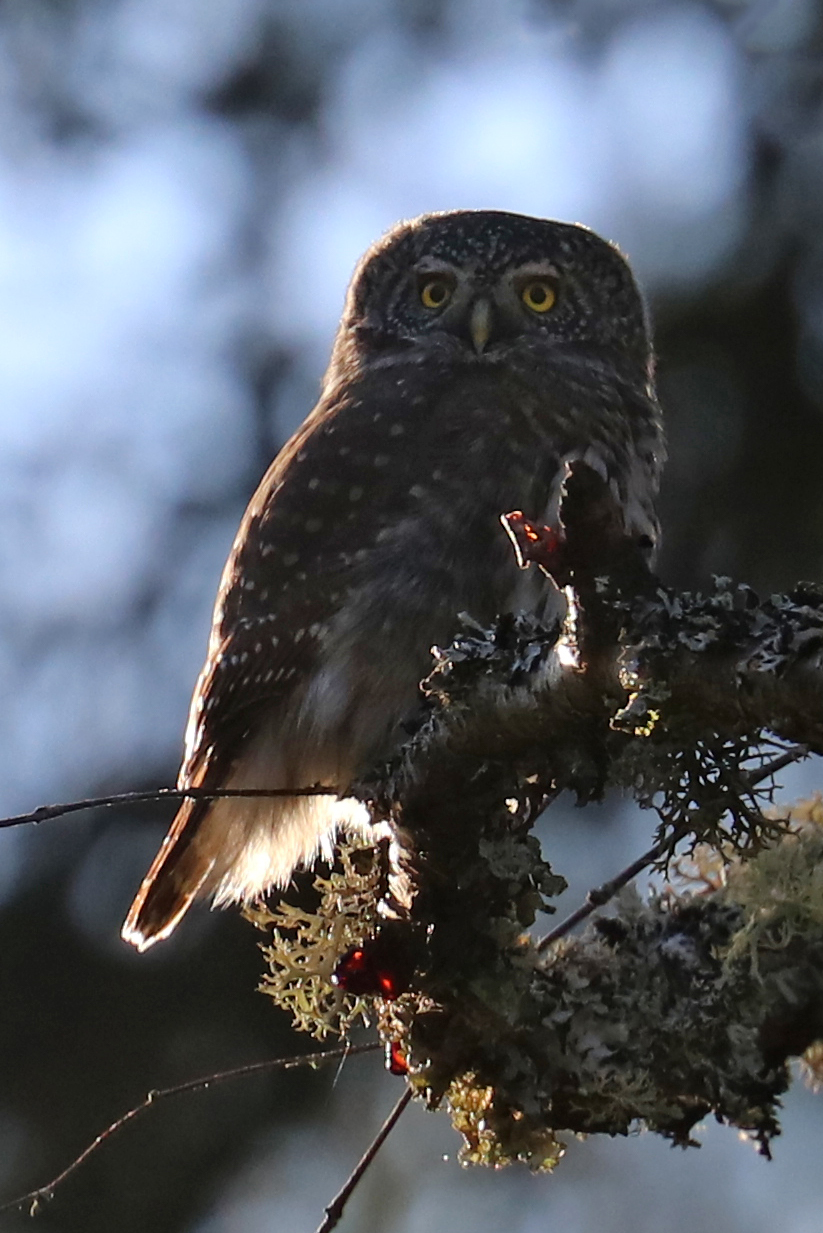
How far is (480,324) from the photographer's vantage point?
13.4ft

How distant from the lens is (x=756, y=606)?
2047 mm

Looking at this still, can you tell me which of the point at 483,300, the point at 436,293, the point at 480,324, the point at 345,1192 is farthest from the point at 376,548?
the point at 345,1192

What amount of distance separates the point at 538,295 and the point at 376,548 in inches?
46.9

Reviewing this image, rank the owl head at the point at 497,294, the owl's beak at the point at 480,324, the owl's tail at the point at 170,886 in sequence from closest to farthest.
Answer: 1. the owl's tail at the point at 170,886
2. the owl's beak at the point at 480,324
3. the owl head at the point at 497,294

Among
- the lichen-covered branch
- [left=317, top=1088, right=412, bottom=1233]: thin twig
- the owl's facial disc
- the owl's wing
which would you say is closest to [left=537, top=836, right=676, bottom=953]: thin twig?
the lichen-covered branch

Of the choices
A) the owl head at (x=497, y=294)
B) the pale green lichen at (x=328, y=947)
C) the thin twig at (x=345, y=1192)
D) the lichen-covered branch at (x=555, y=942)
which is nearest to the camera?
the lichen-covered branch at (x=555, y=942)

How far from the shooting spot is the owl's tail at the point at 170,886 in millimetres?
3729

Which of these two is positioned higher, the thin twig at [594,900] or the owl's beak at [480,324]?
the owl's beak at [480,324]

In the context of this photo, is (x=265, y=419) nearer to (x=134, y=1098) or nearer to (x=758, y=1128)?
(x=134, y=1098)

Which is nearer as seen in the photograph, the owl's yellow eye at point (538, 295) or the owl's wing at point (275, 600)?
the owl's wing at point (275, 600)

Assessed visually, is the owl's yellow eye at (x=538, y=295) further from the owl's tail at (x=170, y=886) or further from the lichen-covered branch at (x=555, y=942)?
the lichen-covered branch at (x=555, y=942)

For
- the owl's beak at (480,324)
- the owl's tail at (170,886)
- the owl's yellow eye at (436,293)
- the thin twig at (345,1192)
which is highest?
the owl's yellow eye at (436,293)

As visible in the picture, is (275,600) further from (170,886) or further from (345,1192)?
(345,1192)

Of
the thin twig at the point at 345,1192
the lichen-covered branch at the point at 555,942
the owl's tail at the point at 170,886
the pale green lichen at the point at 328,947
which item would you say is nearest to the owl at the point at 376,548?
the owl's tail at the point at 170,886
